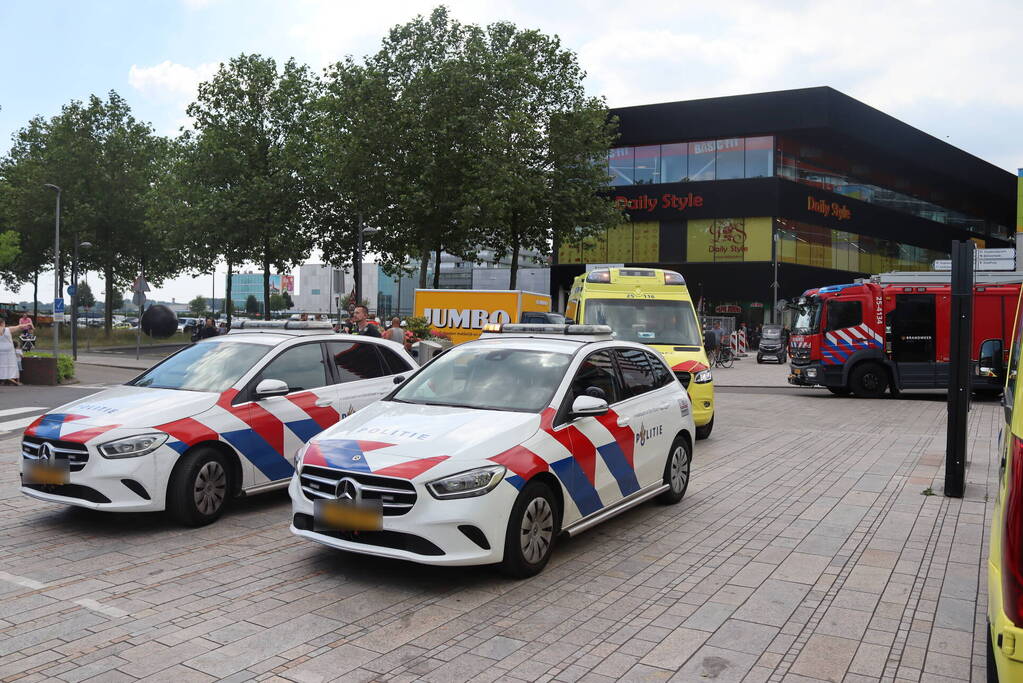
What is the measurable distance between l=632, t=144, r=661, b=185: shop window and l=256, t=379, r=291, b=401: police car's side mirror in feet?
152

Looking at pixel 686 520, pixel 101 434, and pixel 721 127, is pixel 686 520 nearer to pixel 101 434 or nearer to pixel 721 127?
pixel 101 434

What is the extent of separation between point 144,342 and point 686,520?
48.1 meters

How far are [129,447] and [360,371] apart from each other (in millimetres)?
2555

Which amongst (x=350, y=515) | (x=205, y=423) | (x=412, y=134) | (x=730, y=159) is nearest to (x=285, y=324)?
(x=205, y=423)

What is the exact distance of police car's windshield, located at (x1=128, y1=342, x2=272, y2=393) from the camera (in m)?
7.21

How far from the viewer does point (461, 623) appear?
4648 mm

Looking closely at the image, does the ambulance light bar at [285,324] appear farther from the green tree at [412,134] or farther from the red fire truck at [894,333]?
the green tree at [412,134]

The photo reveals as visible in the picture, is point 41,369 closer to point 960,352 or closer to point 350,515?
point 350,515

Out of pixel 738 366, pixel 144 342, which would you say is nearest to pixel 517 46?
pixel 738 366

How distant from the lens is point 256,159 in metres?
38.5

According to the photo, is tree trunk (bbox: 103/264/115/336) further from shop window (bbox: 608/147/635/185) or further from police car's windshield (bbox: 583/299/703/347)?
police car's windshield (bbox: 583/299/703/347)

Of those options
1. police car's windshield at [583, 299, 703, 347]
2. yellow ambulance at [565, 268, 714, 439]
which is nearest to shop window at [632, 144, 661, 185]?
yellow ambulance at [565, 268, 714, 439]

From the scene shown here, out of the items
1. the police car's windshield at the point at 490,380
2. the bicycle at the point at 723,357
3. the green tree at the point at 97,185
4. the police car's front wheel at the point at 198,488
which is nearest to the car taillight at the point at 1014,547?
the police car's windshield at the point at 490,380

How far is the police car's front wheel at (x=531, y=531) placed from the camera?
5207mm
